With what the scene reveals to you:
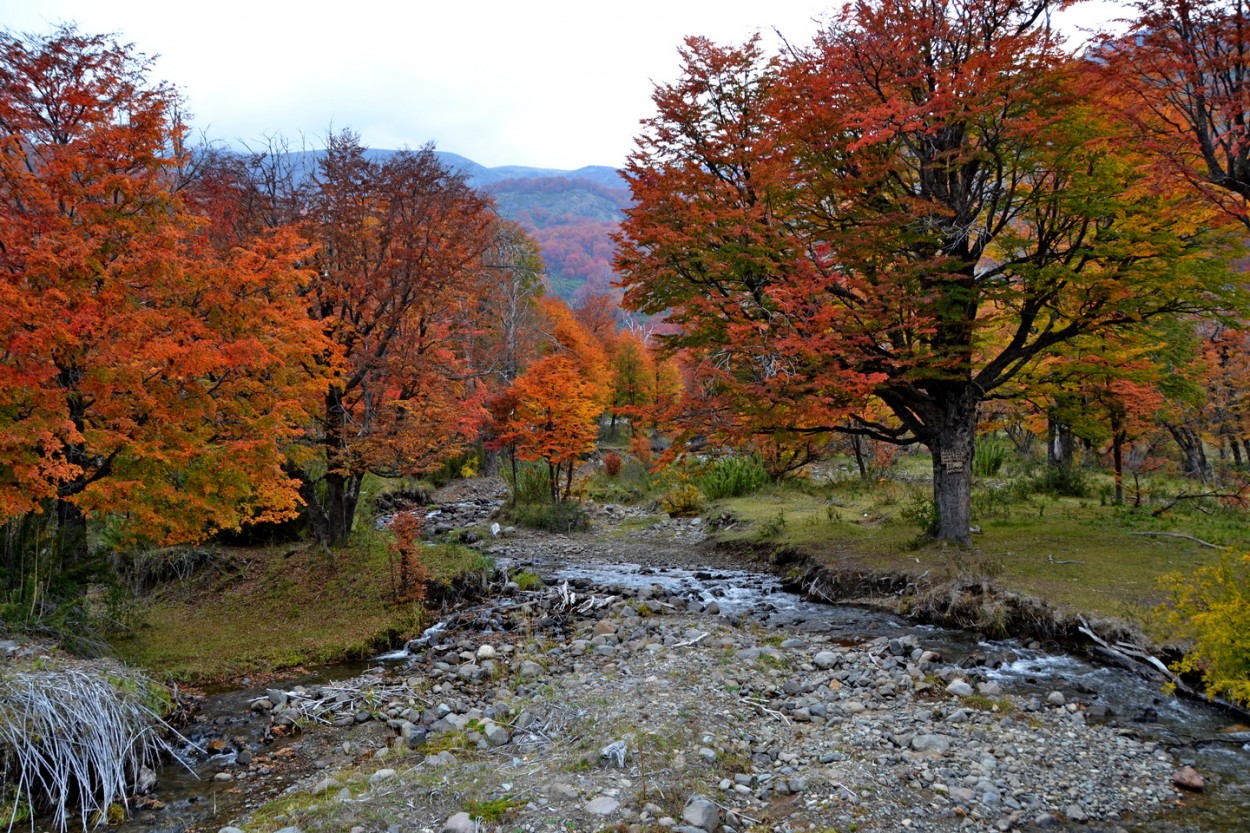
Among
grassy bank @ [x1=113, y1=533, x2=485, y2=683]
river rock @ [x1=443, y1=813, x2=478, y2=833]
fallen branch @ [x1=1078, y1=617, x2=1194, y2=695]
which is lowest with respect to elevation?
grassy bank @ [x1=113, y1=533, x2=485, y2=683]

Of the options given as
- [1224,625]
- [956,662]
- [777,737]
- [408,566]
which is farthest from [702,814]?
[408,566]

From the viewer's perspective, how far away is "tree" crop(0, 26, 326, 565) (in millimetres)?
6078

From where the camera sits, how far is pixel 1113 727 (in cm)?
558

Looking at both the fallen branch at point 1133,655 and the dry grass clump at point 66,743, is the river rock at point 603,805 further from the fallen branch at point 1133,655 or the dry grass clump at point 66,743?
the fallen branch at point 1133,655

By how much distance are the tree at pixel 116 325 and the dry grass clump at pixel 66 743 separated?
1.76m

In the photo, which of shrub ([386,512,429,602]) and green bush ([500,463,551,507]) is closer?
shrub ([386,512,429,602])

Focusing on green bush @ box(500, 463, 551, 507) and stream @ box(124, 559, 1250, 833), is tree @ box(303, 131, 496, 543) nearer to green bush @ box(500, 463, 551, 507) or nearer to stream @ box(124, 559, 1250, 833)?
stream @ box(124, 559, 1250, 833)

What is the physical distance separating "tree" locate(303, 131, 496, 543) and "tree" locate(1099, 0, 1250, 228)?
9.50 metres

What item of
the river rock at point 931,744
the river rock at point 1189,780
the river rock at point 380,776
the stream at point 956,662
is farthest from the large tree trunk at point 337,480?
the river rock at point 1189,780

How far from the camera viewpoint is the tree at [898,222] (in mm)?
8969

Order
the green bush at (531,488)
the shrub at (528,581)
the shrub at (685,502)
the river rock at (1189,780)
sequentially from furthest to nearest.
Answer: the green bush at (531,488) < the shrub at (685,502) < the shrub at (528,581) < the river rock at (1189,780)

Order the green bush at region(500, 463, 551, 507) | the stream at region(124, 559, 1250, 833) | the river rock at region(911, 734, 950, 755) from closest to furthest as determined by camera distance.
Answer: the stream at region(124, 559, 1250, 833), the river rock at region(911, 734, 950, 755), the green bush at region(500, 463, 551, 507)

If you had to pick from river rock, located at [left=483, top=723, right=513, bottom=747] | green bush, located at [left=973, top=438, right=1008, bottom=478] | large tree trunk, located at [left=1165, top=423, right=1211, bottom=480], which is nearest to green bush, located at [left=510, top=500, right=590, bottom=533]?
green bush, located at [left=973, top=438, right=1008, bottom=478]

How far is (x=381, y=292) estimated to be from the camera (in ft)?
38.2
